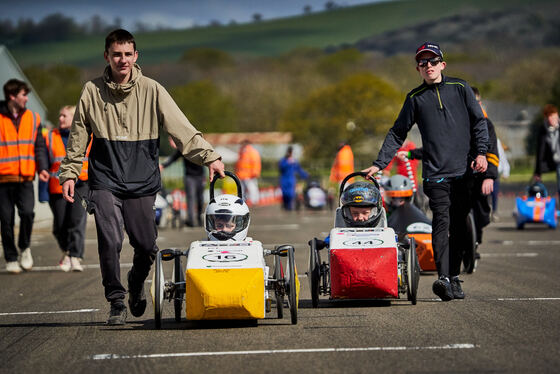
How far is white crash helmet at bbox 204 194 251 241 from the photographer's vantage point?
9109 millimetres

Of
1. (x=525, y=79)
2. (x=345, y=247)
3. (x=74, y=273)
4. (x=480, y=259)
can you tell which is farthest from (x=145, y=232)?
(x=525, y=79)

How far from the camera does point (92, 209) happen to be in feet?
28.3

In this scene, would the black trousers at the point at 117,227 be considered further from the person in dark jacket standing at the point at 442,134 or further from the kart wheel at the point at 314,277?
the person in dark jacket standing at the point at 442,134

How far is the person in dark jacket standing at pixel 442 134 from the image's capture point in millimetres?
9977

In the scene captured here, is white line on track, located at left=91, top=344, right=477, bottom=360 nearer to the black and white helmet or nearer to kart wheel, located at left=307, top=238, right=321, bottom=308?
kart wheel, located at left=307, top=238, right=321, bottom=308

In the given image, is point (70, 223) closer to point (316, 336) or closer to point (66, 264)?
point (66, 264)

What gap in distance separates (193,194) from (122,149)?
46.9 feet

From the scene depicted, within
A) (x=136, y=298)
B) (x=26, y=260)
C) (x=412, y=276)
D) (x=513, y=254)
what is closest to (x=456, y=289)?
(x=412, y=276)

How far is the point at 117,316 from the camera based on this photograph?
870 centimetres

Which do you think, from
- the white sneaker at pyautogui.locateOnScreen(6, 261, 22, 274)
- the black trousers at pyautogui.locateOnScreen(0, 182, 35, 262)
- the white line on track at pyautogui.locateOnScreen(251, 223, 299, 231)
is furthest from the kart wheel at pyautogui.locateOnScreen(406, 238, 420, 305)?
the white line on track at pyautogui.locateOnScreen(251, 223, 299, 231)

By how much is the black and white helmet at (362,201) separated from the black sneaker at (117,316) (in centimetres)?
258

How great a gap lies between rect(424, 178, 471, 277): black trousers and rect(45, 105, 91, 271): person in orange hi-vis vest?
5.15 m

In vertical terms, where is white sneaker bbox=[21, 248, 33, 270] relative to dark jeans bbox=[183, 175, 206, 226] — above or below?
below

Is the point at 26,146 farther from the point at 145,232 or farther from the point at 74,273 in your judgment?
the point at 145,232
